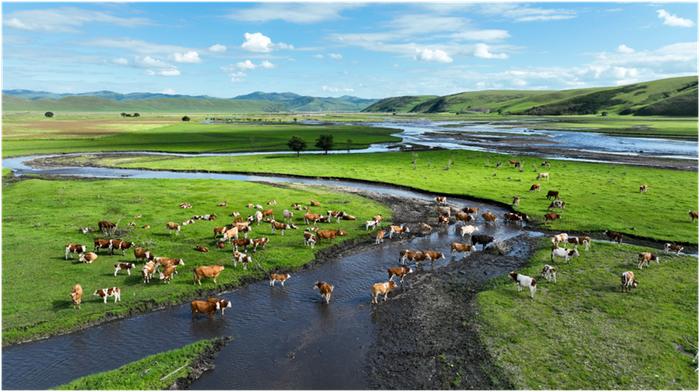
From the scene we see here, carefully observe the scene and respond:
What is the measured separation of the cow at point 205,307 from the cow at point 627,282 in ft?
68.7

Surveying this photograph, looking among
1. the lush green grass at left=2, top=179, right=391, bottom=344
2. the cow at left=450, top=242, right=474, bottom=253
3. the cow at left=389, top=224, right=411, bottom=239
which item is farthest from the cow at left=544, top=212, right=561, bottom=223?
the lush green grass at left=2, top=179, right=391, bottom=344

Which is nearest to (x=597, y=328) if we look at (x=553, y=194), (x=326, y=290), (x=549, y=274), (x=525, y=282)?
(x=525, y=282)

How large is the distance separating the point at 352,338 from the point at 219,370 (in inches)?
226

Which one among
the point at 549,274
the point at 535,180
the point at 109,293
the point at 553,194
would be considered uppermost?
the point at 535,180

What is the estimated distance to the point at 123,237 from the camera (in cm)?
3048

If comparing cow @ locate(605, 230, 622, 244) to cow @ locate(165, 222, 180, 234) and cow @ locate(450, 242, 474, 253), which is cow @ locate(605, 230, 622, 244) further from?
cow @ locate(165, 222, 180, 234)

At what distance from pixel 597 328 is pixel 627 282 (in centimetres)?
555

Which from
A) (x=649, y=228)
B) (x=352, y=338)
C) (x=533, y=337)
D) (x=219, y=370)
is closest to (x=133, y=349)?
(x=219, y=370)

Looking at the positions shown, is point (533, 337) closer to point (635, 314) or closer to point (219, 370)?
point (635, 314)

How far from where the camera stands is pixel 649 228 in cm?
3338

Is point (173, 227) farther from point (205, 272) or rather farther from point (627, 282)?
point (627, 282)

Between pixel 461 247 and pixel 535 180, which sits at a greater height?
pixel 535 180

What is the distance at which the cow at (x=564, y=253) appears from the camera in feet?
87.1

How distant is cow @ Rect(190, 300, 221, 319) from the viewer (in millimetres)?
19783
